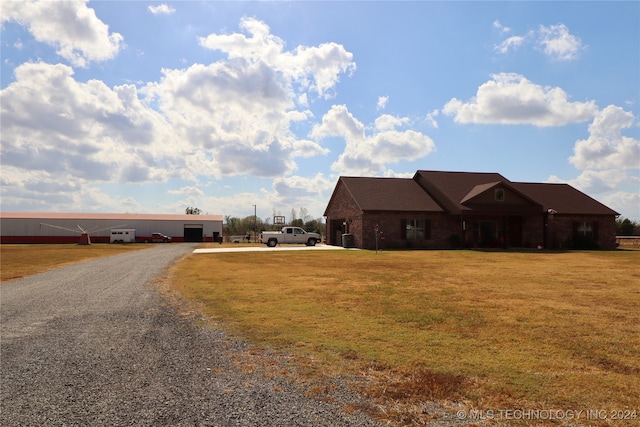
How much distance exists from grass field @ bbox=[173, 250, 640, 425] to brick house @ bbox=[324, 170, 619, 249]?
66.8 ft

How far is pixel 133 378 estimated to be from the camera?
521 centimetres

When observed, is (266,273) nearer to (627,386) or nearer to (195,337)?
(195,337)

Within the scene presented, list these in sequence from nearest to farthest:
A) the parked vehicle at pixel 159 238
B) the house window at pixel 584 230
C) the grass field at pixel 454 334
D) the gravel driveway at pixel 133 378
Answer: the gravel driveway at pixel 133 378 < the grass field at pixel 454 334 < the house window at pixel 584 230 < the parked vehicle at pixel 159 238

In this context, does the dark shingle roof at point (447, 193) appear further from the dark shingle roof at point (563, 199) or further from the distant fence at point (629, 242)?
the distant fence at point (629, 242)

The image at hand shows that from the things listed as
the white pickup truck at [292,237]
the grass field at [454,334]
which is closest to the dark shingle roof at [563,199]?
the white pickup truck at [292,237]

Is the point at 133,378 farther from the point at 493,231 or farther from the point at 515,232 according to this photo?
the point at 515,232

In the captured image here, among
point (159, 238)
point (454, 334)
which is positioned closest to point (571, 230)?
point (454, 334)

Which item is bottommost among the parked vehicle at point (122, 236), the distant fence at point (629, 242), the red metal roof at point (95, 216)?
the distant fence at point (629, 242)

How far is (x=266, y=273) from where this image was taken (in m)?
16.7

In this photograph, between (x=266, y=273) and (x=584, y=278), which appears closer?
(x=584, y=278)

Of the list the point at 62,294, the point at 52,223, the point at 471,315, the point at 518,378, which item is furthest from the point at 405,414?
the point at 52,223

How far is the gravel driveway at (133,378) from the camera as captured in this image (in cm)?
414

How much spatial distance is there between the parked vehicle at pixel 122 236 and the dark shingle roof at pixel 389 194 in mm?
37266

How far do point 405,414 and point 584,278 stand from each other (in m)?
14.0
